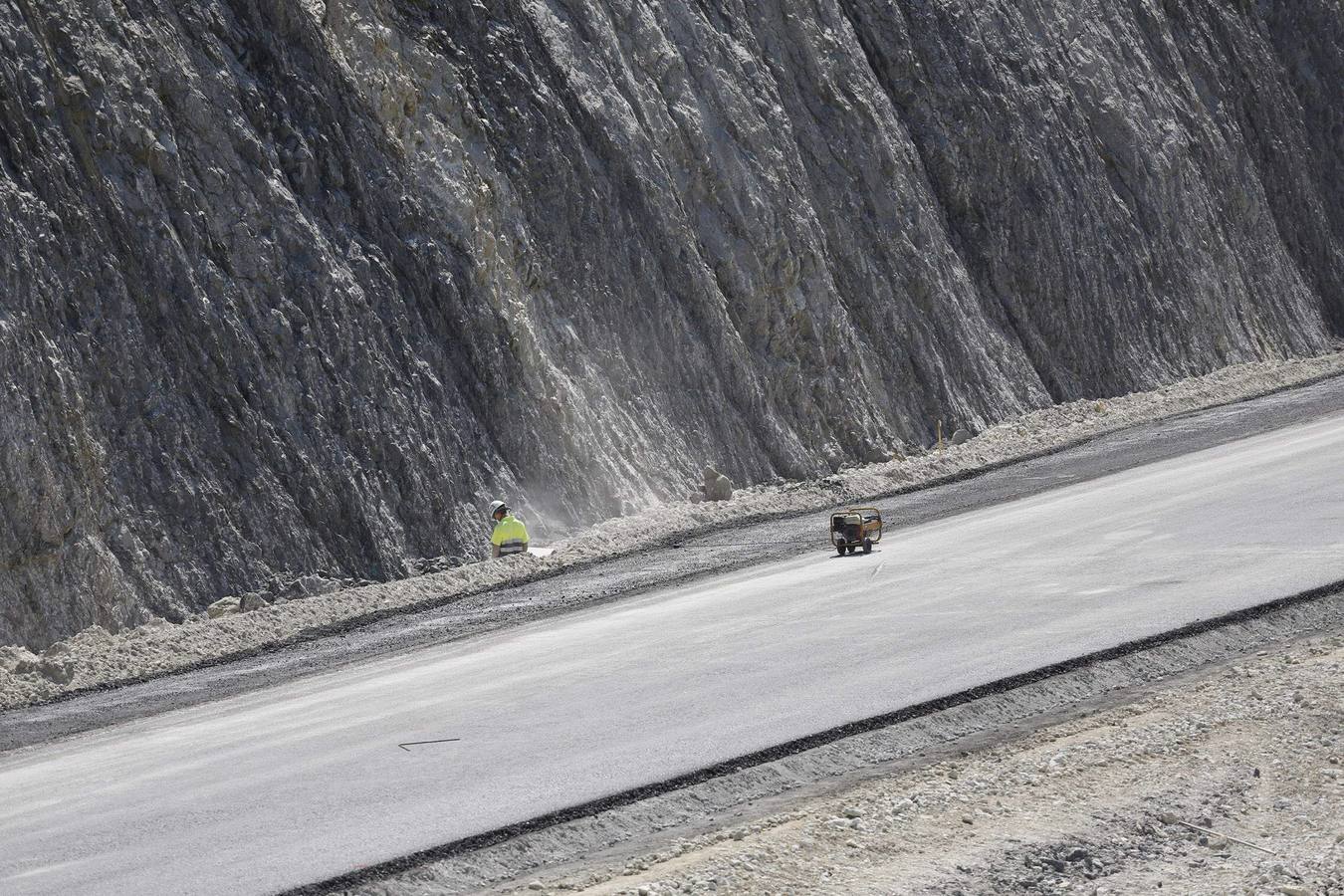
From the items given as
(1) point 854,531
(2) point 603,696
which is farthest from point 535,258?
(2) point 603,696

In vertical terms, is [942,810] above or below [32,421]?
below

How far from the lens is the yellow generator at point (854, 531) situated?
16.5 meters

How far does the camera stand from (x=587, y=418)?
20703mm

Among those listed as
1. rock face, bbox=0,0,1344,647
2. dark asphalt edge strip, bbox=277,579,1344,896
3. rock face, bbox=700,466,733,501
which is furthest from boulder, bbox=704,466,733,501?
dark asphalt edge strip, bbox=277,579,1344,896

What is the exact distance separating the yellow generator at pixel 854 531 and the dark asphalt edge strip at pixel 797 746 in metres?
4.75

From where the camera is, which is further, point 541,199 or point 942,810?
point 541,199

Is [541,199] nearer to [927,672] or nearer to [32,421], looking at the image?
[32,421]

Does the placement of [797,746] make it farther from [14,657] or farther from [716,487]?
[716,487]

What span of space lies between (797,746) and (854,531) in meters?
6.86

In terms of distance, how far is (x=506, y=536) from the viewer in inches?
698

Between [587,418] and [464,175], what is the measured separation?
3.57m

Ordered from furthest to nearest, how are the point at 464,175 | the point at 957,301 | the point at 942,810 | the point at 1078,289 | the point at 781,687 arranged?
the point at 1078,289
the point at 957,301
the point at 464,175
the point at 781,687
the point at 942,810

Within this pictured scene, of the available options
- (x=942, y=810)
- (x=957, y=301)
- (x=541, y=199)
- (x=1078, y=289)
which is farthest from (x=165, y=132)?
(x=1078, y=289)

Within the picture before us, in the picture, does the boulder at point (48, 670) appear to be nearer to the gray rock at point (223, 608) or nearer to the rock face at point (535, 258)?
the rock face at point (535, 258)
